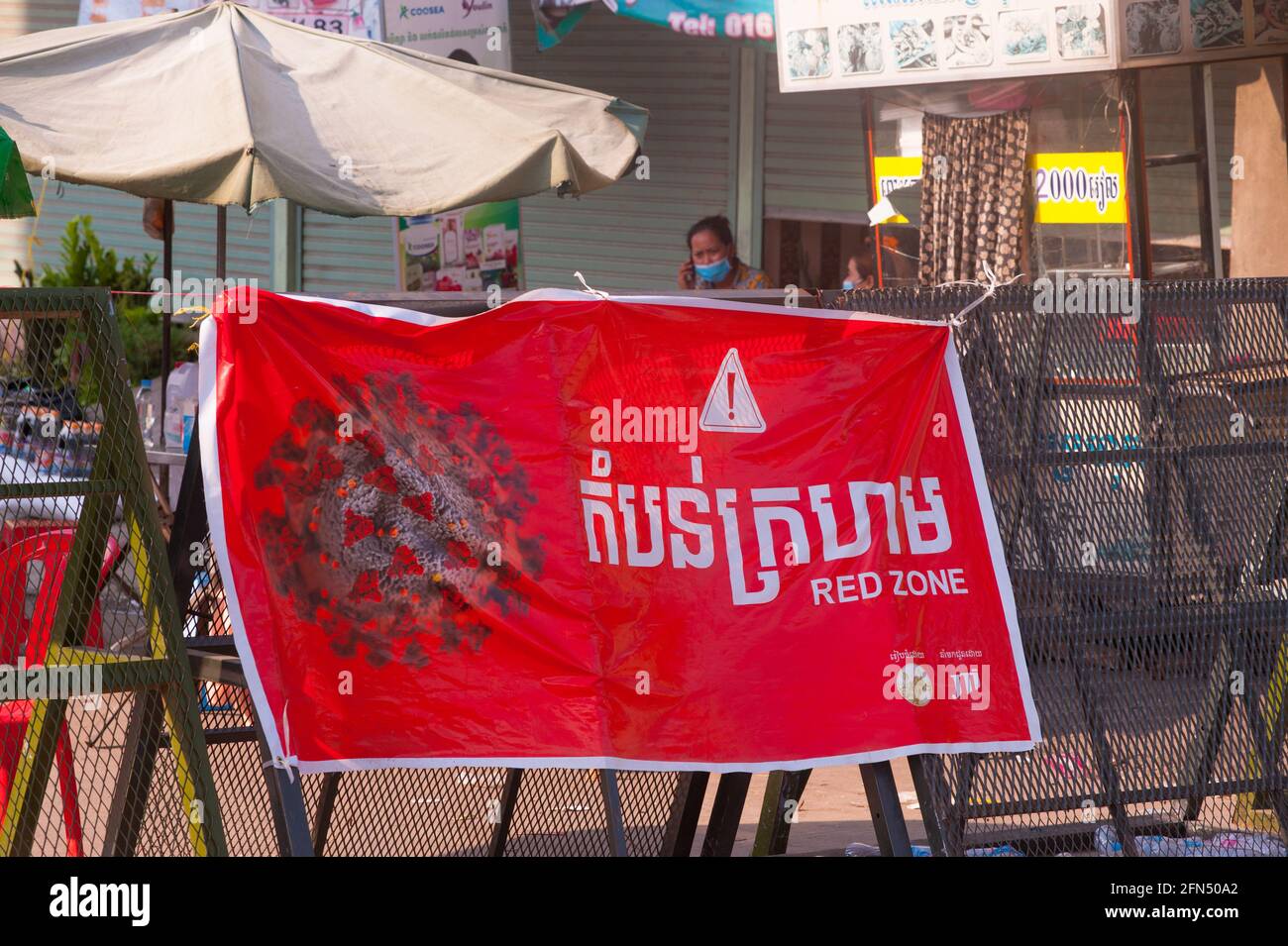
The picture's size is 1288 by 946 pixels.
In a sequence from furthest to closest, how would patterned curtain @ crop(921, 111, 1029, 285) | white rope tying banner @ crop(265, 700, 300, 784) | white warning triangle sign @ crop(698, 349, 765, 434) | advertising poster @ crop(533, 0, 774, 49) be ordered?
1. advertising poster @ crop(533, 0, 774, 49)
2. patterned curtain @ crop(921, 111, 1029, 285)
3. white warning triangle sign @ crop(698, 349, 765, 434)
4. white rope tying banner @ crop(265, 700, 300, 784)

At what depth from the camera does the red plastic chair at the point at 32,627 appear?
3.93m

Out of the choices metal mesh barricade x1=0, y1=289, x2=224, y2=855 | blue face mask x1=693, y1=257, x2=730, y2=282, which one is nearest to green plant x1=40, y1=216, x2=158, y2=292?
blue face mask x1=693, y1=257, x2=730, y2=282

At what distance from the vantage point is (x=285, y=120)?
7.16 metres

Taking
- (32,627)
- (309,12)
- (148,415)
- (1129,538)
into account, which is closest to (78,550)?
(32,627)

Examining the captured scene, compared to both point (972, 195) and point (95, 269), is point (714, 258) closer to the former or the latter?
point (972, 195)

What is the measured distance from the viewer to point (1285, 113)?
9.16 m

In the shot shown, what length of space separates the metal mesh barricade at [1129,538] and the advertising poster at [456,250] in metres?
7.61

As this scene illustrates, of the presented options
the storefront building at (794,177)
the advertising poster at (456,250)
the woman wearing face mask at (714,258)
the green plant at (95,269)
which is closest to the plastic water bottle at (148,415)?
the storefront building at (794,177)

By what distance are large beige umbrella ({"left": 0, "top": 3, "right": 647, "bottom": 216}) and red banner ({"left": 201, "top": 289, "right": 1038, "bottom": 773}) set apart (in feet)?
9.76

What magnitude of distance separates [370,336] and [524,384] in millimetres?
422

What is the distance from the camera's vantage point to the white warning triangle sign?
4.29 m

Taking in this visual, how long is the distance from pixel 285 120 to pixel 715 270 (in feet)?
10.3

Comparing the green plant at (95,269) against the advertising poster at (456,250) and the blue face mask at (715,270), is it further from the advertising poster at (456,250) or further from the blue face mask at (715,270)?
the blue face mask at (715,270)

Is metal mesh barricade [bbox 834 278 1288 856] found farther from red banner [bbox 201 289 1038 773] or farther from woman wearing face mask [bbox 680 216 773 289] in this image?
woman wearing face mask [bbox 680 216 773 289]
